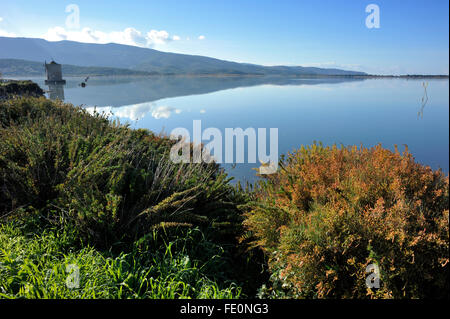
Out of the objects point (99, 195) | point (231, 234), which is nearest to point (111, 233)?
point (99, 195)

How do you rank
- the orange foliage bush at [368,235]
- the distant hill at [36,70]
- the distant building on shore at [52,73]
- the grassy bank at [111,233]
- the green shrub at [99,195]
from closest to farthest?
the orange foliage bush at [368,235], the grassy bank at [111,233], the green shrub at [99,195], the distant building on shore at [52,73], the distant hill at [36,70]

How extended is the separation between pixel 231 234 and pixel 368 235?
1.84m

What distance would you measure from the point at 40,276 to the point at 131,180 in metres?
1.73

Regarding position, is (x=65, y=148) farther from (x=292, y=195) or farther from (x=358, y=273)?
(x=358, y=273)

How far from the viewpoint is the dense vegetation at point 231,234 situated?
96.7 inches

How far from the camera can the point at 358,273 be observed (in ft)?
8.09

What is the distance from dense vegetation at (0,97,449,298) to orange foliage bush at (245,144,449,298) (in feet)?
0.04

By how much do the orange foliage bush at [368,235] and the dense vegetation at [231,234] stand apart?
0.01m

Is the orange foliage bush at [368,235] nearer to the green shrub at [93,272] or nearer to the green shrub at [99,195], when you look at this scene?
the green shrub at [93,272]

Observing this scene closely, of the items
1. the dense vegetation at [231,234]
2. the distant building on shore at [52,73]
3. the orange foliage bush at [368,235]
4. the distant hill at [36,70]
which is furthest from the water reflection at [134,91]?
the distant hill at [36,70]

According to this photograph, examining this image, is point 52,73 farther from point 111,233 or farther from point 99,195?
point 111,233
